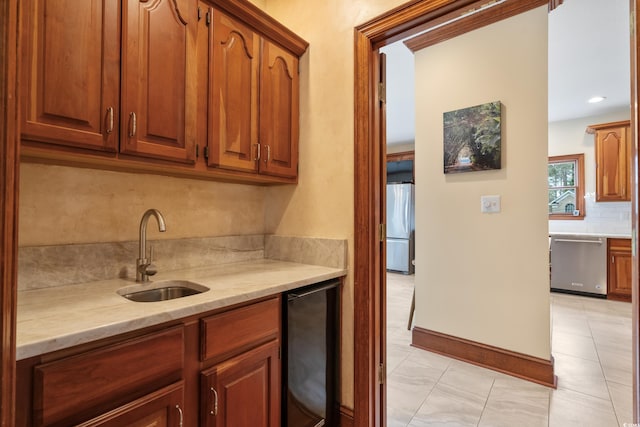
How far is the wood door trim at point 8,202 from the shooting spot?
51cm

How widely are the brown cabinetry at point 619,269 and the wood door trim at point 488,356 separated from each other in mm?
3005

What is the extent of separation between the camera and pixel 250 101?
1.59 metres

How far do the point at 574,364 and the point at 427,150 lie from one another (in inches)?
80.1

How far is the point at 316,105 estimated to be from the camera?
1783 mm

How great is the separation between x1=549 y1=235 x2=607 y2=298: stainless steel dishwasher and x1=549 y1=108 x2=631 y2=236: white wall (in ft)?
1.99

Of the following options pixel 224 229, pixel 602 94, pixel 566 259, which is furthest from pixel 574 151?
pixel 224 229

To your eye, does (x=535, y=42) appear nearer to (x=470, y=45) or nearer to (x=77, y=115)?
(x=470, y=45)

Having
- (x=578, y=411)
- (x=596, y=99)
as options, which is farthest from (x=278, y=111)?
(x=596, y=99)

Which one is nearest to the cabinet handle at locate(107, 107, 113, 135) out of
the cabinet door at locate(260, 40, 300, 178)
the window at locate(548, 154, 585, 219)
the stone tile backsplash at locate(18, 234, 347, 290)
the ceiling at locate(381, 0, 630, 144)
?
the stone tile backsplash at locate(18, 234, 347, 290)

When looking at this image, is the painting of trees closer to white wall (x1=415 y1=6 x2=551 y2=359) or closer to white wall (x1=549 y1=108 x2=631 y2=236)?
white wall (x1=415 y1=6 x2=551 y2=359)

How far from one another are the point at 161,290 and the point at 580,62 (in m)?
4.48

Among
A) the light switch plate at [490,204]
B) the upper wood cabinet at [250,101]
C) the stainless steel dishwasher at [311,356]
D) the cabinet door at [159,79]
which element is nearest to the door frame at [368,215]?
the stainless steel dishwasher at [311,356]

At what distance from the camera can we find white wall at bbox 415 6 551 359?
213 cm

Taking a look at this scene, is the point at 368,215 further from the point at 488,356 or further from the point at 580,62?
the point at 580,62
